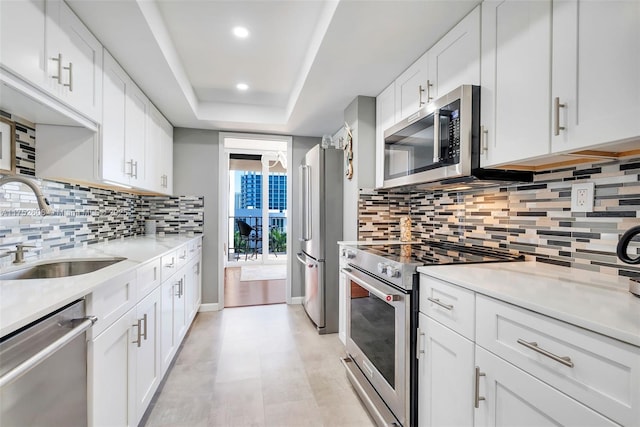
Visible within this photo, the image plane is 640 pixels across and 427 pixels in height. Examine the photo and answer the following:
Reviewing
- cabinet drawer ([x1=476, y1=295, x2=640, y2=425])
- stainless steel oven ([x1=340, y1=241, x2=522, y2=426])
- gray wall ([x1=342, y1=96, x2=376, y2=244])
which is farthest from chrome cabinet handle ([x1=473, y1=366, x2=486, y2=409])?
gray wall ([x1=342, y1=96, x2=376, y2=244])

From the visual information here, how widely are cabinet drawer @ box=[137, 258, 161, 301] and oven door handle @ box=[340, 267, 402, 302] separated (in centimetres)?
124

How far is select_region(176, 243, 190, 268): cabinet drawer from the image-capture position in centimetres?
240

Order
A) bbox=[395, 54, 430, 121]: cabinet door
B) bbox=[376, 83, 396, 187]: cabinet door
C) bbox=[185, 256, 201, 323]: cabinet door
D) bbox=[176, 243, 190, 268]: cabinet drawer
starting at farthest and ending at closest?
1. bbox=[185, 256, 201, 323]: cabinet door
2. bbox=[176, 243, 190, 268]: cabinet drawer
3. bbox=[376, 83, 396, 187]: cabinet door
4. bbox=[395, 54, 430, 121]: cabinet door

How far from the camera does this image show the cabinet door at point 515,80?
1144mm

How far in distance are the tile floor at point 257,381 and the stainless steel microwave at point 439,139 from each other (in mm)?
1488

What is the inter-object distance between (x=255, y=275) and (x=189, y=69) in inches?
147

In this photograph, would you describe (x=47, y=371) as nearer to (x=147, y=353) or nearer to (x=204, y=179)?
(x=147, y=353)

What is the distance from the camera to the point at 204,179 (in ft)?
11.7

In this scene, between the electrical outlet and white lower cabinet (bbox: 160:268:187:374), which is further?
white lower cabinet (bbox: 160:268:187:374)

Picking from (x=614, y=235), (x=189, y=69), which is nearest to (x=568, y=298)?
(x=614, y=235)

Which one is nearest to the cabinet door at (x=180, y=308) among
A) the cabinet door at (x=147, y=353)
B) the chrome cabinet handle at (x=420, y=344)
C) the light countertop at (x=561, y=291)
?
the cabinet door at (x=147, y=353)

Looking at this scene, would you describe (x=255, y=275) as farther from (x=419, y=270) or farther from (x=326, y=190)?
(x=419, y=270)

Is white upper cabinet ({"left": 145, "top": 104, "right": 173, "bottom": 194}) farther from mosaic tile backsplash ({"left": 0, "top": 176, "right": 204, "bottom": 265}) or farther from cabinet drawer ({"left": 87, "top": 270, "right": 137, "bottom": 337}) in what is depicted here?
cabinet drawer ({"left": 87, "top": 270, "right": 137, "bottom": 337})

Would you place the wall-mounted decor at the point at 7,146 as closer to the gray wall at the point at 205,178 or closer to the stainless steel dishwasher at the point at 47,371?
the stainless steel dishwasher at the point at 47,371
